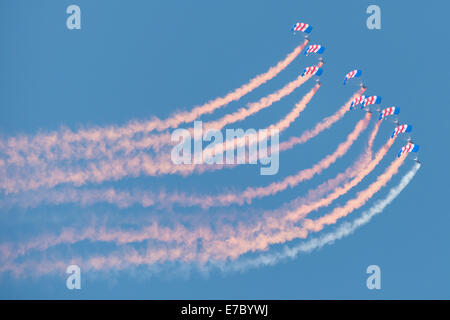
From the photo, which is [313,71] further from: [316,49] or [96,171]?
[96,171]

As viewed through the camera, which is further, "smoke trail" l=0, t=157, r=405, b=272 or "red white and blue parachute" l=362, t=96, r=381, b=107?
"smoke trail" l=0, t=157, r=405, b=272

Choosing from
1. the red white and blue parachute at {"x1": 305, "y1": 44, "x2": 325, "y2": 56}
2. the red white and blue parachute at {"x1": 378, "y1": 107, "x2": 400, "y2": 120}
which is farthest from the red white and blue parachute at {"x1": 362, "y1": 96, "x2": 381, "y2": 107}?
the red white and blue parachute at {"x1": 305, "y1": 44, "x2": 325, "y2": 56}

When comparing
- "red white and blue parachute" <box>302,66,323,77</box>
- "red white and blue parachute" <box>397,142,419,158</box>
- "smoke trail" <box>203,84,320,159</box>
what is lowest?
"red white and blue parachute" <box>397,142,419,158</box>

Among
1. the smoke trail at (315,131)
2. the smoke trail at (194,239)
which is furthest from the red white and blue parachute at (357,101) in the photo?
the smoke trail at (194,239)

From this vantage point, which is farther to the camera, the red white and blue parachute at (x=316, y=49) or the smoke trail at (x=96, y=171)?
the smoke trail at (x=96, y=171)

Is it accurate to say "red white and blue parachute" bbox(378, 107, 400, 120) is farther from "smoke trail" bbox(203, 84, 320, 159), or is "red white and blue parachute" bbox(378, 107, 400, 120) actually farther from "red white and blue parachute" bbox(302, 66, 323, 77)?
"red white and blue parachute" bbox(302, 66, 323, 77)

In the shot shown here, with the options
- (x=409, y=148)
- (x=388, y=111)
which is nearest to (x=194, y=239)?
(x=388, y=111)

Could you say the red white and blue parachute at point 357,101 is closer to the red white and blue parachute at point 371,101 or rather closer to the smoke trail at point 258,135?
the red white and blue parachute at point 371,101

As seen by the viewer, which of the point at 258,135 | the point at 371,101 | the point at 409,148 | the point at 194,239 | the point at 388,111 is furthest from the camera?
the point at 258,135
